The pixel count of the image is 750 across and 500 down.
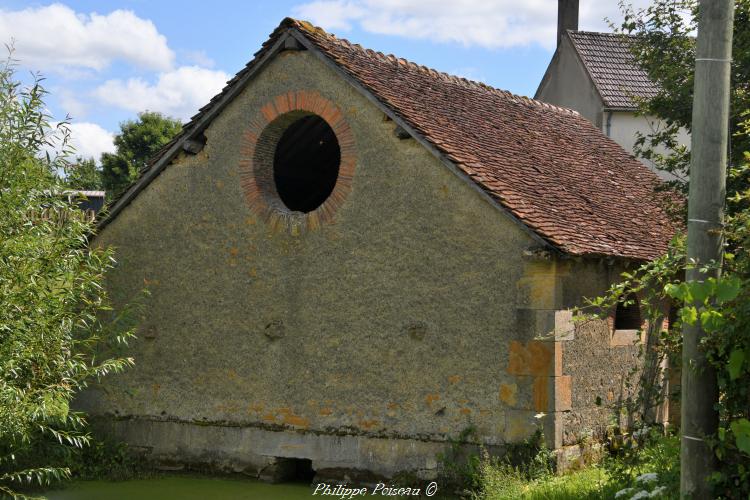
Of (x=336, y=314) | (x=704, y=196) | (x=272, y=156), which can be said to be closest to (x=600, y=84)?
(x=272, y=156)

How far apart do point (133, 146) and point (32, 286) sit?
2962cm

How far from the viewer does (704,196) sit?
5.48 meters

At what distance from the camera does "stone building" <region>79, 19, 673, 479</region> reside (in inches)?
396

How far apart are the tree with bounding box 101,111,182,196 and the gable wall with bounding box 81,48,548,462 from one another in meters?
25.7

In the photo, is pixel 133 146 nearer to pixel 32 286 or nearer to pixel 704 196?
pixel 32 286

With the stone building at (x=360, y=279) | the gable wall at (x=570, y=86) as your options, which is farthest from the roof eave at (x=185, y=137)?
the gable wall at (x=570, y=86)

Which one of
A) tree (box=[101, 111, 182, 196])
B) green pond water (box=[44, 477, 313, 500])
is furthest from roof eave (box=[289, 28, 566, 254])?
tree (box=[101, 111, 182, 196])

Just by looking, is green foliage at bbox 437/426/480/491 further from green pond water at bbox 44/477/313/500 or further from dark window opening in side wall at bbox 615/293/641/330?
dark window opening in side wall at bbox 615/293/641/330

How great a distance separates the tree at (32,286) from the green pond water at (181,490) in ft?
1.58

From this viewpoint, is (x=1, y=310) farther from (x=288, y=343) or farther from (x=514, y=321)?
(x=514, y=321)

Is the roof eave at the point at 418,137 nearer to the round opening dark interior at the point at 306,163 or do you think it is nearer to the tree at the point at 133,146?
the round opening dark interior at the point at 306,163

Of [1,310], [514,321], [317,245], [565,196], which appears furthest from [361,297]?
[1,310]

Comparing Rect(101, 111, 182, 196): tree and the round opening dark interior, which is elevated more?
Rect(101, 111, 182, 196): tree

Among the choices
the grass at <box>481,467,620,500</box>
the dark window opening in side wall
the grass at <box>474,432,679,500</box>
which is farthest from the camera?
the dark window opening in side wall
